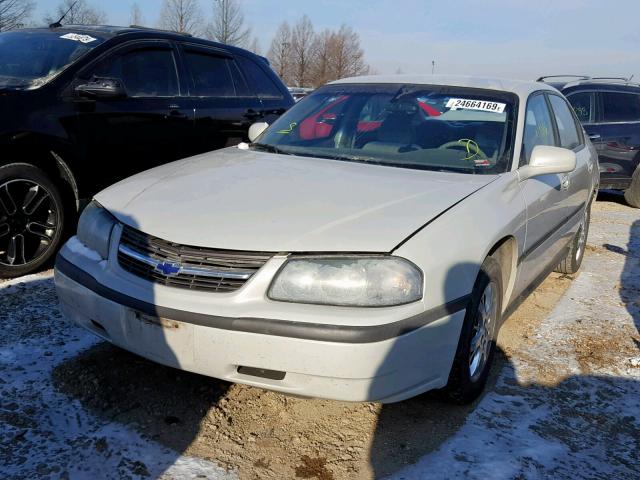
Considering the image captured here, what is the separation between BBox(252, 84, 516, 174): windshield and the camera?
131 inches

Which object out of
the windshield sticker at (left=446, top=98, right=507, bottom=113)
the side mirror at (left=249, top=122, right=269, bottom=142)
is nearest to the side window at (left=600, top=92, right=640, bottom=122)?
the windshield sticker at (left=446, top=98, right=507, bottom=113)

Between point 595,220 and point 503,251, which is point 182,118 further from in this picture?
point 595,220

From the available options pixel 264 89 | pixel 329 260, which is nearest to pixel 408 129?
pixel 329 260

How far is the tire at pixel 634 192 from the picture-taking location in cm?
911

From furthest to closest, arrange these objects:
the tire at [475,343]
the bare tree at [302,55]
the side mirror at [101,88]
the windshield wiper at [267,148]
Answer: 1. the bare tree at [302,55]
2. the side mirror at [101,88]
3. the windshield wiper at [267,148]
4. the tire at [475,343]

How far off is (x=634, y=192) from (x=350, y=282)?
843 centimetres

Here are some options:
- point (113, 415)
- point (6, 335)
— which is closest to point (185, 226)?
point (113, 415)

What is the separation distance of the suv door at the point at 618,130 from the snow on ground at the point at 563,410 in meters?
5.02

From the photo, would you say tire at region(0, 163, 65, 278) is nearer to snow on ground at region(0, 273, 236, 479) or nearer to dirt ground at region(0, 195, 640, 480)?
dirt ground at region(0, 195, 640, 480)

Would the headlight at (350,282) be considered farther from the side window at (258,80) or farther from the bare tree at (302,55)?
the bare tree at (302,55)

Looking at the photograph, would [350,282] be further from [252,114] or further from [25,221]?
[252,114]

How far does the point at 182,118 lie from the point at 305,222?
3.13 metres

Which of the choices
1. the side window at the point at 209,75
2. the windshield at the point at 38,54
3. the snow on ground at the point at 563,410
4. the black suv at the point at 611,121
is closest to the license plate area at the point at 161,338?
the snow on ground at the point at 563,410

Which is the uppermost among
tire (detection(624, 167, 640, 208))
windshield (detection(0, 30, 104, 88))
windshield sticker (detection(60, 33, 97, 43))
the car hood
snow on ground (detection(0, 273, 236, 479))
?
windshield sticker (detection(60, 33, 97, 43))
